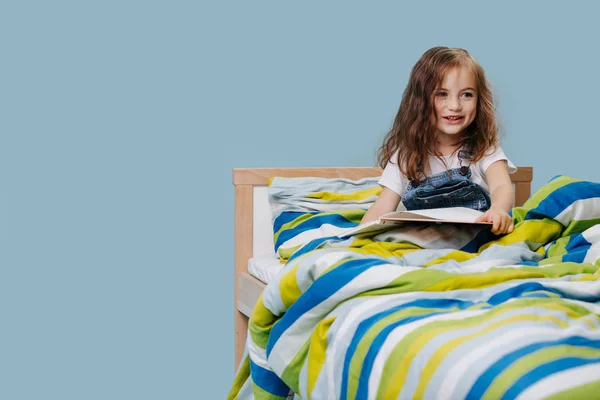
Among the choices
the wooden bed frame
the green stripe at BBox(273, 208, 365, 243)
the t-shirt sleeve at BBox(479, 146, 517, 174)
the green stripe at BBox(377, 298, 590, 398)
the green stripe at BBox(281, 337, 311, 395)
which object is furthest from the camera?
the wooden bed frame

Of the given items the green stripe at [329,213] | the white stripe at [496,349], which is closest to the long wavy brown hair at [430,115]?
the green stripe at [329,213]

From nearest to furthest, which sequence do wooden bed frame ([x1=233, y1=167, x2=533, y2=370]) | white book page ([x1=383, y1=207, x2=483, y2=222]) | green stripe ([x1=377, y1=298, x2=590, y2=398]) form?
green stripe ([x1=377, y1=298, x2=590, y2=398])
white book page ([x1=383, y1=207, x2=483, y2=222])
wooden bed frame ([x1=233, y1=167, x2=533, y2=370])

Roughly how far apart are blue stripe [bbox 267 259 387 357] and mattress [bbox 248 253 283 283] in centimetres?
54

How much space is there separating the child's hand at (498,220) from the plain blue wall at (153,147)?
2.56 feet

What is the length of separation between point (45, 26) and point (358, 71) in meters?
0.87

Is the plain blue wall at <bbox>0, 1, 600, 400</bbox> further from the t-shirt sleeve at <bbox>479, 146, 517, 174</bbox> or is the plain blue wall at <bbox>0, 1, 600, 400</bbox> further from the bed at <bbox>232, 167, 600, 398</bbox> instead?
the t-shirt sleeve at <bbox>479, 146, 517, 174</bbox>

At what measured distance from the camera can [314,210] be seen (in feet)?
6.75

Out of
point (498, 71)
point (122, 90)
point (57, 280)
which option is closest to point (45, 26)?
point (122, 90)

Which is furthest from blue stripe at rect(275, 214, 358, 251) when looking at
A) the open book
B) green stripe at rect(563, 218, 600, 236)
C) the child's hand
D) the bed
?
green stripe at rect(563, 218, 600, 236)

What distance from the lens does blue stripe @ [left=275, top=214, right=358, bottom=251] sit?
1.96 m

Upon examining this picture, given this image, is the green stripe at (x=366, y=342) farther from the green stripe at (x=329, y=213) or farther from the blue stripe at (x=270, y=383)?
the green stripe at (x=329, y=213)

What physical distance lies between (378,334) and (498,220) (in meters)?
0.57

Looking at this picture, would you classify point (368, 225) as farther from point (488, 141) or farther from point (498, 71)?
point (498, 71)

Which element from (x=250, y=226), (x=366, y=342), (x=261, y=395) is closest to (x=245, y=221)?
(x=250, y=226)
